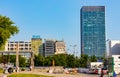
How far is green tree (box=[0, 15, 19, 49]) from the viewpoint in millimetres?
65006

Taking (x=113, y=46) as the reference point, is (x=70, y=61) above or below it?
below

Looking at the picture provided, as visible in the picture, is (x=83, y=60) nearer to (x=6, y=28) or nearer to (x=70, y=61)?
(x=70, y=61)

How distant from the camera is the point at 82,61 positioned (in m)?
178

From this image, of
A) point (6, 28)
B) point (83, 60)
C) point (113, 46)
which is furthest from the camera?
point (83, 60)

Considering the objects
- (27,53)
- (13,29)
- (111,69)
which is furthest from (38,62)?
(111,69)

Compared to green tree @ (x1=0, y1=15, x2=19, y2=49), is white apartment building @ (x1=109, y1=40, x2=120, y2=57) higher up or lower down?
lower down

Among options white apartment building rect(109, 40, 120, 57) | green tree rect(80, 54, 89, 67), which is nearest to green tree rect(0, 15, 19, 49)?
white apartment building rect(109, 40, 120, 57)

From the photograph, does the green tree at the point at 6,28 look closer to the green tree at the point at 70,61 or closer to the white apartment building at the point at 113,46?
the white apartment building at the point at 113,46

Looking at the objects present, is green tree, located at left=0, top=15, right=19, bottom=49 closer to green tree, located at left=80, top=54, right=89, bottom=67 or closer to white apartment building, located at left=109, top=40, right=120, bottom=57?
white apartment building, located at left=109, top=40, right=120, bottom=57

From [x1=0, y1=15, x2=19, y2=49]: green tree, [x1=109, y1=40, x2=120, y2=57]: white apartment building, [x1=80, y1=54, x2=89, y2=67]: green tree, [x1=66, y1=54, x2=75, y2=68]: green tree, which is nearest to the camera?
[x1=109, y1=40, x2=120, y2=57]: white apartment building

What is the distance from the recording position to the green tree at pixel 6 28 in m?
65.0

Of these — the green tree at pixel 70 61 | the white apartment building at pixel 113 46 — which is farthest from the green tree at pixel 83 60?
the white apartment building at pixel 113 46

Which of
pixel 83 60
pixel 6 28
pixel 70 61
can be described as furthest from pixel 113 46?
pixel 70 61

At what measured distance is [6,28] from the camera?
221 feet
